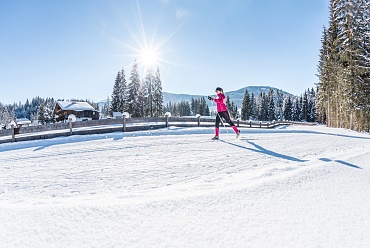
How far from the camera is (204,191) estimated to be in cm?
342

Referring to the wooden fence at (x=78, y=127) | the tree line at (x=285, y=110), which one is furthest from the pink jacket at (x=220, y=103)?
the tree line at (x=285, y=110)

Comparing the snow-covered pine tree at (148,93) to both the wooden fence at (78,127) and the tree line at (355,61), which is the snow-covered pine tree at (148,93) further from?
→ the tree line at (355,61)

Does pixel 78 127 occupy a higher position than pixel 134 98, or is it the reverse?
pixel 134 98

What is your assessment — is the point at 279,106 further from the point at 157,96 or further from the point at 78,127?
the point at 78,127

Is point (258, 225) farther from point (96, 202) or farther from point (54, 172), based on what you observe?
point (54, 172)

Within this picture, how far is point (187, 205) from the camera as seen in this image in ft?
9.48

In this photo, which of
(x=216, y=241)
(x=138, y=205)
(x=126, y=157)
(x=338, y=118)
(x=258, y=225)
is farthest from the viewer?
(x=338, y=118)

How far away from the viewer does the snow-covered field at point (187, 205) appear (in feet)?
7.22

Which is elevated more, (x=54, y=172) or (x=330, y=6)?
(x=330, y=6)

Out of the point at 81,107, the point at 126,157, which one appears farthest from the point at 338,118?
the point at 81,107

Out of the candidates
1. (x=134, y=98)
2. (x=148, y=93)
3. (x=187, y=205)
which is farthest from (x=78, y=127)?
(x=148, y=93)

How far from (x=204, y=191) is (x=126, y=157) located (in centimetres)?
369

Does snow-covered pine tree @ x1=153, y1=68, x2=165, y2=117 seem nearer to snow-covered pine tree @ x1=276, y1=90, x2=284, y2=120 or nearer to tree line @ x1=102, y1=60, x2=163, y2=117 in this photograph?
tree line @ x1=102, y1=60, x2=163, y2=117

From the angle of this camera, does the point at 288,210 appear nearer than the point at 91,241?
No
